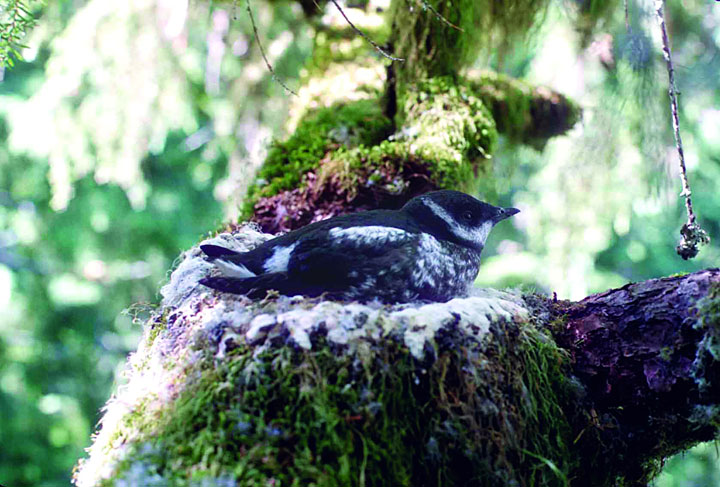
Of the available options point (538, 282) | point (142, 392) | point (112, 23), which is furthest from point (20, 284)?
point (142, 392)

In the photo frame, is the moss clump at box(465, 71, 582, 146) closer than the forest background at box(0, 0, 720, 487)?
No

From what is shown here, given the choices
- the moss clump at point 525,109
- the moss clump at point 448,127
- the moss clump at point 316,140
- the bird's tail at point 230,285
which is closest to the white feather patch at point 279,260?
the bird's tail at point 230,285

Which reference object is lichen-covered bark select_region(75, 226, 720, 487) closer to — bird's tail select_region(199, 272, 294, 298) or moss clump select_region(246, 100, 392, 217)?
bird's tail select_region(199, 272, 294, 298)

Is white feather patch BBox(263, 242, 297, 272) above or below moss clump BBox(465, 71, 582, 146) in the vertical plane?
below

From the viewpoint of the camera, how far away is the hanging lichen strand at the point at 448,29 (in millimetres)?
3283

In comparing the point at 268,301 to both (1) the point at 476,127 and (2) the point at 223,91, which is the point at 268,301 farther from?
(2) the point at 223,91

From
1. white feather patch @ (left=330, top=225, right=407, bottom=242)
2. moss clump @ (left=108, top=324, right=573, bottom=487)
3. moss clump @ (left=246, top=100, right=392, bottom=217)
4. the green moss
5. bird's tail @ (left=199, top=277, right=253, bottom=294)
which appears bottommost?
moss clump @ (left=108, top=324, right=573, bottom=487)

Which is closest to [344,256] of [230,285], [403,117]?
[230,285]

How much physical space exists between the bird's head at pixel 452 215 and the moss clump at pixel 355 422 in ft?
2.09

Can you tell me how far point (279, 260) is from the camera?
2.12 meters

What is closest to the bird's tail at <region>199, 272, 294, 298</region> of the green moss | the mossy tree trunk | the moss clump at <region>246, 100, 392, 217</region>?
the mossy tree trunk

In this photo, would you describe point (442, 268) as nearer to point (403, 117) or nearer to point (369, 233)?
point (369, 233)

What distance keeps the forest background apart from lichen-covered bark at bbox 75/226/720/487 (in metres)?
0.46

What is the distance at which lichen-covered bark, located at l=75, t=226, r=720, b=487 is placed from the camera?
1534 millimetres
